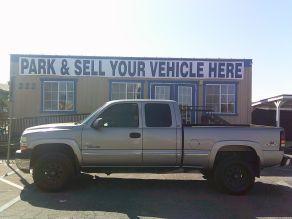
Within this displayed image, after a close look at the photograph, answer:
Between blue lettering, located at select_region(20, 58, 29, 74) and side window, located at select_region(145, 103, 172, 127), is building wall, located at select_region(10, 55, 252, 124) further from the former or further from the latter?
side window, located at select_region(145, 103, 172, 127)

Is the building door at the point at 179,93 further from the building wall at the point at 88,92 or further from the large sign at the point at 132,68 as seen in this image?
the large sign at the point at 132,68

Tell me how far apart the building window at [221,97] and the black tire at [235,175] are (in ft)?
37.5

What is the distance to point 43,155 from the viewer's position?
8.98 m

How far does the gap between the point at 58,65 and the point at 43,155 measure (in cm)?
1166

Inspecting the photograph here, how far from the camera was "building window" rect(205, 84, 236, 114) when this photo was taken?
20469 millimetres

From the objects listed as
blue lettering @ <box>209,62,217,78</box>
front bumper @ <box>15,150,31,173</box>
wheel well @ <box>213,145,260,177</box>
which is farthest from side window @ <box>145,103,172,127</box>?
blue lettering @ <box>209,62,217,78</box>

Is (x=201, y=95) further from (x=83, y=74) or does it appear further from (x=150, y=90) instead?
(x=83, y=74)

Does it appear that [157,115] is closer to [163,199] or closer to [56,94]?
[163,199]

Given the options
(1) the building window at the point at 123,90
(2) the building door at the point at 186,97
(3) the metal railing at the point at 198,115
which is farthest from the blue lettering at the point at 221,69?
(1) the building window at the point at 123,90

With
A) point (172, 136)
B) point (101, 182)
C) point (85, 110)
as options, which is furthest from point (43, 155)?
point (85, 110)

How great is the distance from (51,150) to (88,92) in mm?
11319

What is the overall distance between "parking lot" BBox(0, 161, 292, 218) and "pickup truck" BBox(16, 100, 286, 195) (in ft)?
1.52

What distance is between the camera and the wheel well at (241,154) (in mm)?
9203

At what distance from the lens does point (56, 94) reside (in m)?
20.3
